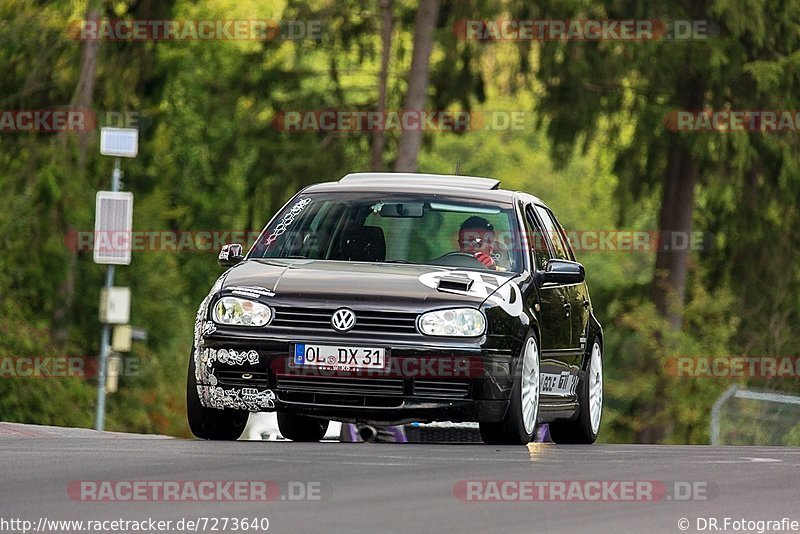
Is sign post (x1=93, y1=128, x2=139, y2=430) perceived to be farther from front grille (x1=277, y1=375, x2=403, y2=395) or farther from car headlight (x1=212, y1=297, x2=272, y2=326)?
front grille (x1=277, y1=375, x2=403, y2=395)

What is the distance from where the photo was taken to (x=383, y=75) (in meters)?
36.7

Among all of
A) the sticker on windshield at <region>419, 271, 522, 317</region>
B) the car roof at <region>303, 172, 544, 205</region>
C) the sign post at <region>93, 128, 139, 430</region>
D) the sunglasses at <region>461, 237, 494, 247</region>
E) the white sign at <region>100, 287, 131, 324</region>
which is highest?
the car roof at <region>303, 172, 544, 205</region>

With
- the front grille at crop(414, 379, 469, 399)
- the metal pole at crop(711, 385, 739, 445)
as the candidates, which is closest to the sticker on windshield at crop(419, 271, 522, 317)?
the front grille at crop(414, 379, 469, 399)

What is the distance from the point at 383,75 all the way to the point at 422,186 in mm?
23055

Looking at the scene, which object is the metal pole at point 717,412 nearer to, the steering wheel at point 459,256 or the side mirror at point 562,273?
the side mirror at point 562,273

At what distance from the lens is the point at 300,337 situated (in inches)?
475

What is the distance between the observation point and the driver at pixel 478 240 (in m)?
13.3

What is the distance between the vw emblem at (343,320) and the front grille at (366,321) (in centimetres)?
2

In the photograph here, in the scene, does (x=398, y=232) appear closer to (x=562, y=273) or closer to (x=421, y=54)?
(x=562, y=273)

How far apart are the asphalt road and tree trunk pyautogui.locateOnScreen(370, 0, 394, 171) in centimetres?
2436

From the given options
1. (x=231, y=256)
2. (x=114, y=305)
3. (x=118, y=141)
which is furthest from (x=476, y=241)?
(x=114, y=305)

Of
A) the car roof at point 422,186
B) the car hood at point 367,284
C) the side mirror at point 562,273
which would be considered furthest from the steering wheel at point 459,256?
the car roof at point 422,186

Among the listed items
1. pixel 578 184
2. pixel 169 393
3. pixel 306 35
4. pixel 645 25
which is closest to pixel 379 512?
pixel 645 25

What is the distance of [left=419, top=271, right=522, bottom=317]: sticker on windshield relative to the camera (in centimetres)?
1240
